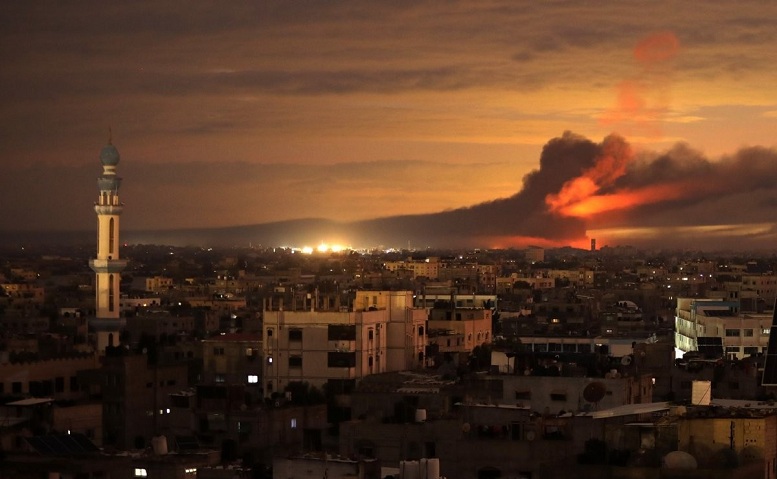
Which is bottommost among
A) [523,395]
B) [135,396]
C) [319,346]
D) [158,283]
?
[135,396]

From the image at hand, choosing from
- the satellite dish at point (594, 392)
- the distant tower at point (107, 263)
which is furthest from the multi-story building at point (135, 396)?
the distant tower at point (107, 263)

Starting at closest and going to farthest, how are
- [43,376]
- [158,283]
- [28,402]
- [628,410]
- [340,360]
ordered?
[628,410] < [28,402] < [43,376] < [340,360] < [158,283]

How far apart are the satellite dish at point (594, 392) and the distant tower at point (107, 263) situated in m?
31.0

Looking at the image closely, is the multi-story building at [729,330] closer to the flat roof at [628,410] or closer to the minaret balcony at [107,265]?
the minaret balcony at [107,265]

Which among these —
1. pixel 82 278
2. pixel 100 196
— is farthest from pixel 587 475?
pixel 82 278

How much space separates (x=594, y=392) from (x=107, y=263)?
32588 millimetres

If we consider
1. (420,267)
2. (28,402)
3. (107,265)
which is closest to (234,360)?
(107,265)

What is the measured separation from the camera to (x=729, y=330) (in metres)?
60.2

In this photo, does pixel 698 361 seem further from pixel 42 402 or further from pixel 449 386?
pixel 42 402

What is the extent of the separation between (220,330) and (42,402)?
42.5m

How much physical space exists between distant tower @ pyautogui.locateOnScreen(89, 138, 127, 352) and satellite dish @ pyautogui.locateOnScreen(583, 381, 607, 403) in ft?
102

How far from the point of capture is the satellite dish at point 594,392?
3278 centimetres

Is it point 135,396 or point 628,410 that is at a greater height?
point 628,410

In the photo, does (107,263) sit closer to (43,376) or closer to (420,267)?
(43,376)
